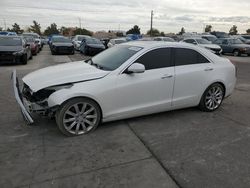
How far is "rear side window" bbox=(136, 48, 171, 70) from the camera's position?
479cm

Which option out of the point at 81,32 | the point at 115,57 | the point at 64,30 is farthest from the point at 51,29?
the point at 115,57

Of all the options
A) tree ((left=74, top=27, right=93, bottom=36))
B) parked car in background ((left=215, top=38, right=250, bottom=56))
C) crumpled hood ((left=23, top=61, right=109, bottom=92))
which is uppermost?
crumpled hood ((left=23, top=61, right=109, bottom=92))

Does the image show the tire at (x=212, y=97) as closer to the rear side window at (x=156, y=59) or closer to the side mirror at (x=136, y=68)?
the rear side window at (x=156, y=59)

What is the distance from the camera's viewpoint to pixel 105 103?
4387 millimetres

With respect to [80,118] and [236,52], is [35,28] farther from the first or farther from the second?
[80,118]

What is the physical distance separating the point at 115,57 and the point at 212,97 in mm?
2390

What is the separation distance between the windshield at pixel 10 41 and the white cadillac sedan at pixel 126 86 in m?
10.1

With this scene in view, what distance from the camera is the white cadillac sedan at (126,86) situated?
4191mm

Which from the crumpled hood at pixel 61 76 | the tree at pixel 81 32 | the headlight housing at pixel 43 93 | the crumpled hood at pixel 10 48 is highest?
the crumpled hood at pixel 61 76

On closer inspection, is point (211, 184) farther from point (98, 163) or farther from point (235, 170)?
point (98, 163)

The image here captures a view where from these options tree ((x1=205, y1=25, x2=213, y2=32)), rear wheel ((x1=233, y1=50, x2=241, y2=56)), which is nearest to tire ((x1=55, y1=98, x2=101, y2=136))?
rear wheel ((x1=233, y1=50, x2=241, y2=56))

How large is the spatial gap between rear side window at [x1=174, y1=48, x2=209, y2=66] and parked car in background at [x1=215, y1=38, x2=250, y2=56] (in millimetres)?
18485

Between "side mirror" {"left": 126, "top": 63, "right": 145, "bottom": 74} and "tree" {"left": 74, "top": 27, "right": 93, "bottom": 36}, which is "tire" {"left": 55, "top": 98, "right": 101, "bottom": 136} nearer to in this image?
"side mirror" {"left": 126, "top": 63, "right": 145, "bottom": 74}

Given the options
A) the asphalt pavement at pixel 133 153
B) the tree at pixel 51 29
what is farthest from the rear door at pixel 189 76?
the tree at pixel 51 29
